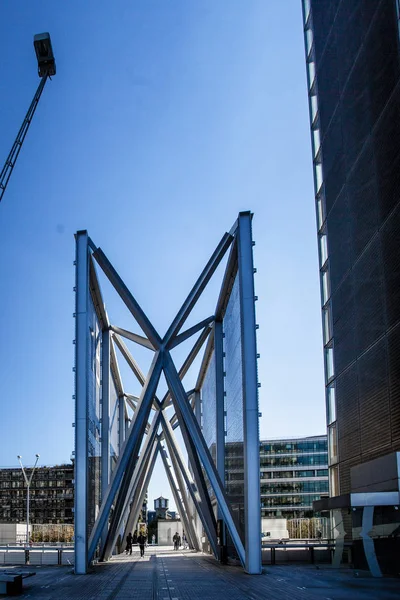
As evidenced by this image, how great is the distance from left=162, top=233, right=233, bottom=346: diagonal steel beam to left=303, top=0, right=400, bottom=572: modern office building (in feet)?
19.8

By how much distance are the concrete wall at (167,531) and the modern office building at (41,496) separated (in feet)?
168

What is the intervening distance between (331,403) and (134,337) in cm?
1030

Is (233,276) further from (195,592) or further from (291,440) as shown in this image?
(291,440)

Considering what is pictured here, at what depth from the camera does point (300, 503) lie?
354 feet

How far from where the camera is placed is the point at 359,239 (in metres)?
30.8

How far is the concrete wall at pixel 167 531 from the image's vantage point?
7545cm

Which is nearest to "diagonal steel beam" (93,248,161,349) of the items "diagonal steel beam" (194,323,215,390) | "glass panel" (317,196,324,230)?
"diagonal steel beam" (194,323,215,390)

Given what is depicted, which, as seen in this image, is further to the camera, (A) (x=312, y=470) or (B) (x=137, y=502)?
(A) (x=312, y=470)

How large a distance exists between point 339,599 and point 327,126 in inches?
1062

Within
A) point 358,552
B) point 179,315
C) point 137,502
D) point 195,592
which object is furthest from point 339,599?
point 137,502

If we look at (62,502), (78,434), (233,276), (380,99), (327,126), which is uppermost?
(327,126)

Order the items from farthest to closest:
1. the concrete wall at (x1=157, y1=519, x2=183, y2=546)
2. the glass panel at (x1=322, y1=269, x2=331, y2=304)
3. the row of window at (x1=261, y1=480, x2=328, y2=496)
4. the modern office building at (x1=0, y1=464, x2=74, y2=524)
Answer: the modern office building at (x1=0, y1=464, x2=74, y2=524) < the row of window at (x1=261, y1=480, x2=328, y2=496) < the concrete wall at (x1=157, y1=519, x2=183, y2=546) < the glass panel at (x1=322, y1=269, x2=331, y2=304)

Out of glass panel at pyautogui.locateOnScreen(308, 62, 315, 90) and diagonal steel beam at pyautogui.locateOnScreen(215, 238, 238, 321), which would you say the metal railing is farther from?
glass panel at pyautogui.locateOnScreen(308, 62, 315, 90)

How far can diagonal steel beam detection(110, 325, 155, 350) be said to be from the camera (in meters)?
34.3
